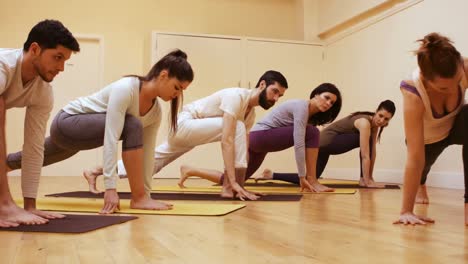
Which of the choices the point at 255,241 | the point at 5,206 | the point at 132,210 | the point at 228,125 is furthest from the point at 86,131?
the point at 255,241

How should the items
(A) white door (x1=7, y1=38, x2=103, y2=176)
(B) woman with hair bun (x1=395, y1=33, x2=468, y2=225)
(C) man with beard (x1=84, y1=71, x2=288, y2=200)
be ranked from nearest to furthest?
1. (B) woman with hair bun (x1=395, y1=33, x2=468, y2=225)
2. (C) man with beard (x1=84, y1=71, x2=288, y2=200)
3. (A) white door (x1=7, y1=38, x2=103, y2=176)

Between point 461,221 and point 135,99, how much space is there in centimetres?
148

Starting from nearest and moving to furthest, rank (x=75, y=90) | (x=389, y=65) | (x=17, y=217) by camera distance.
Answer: (x=17, y=217)
(x=389, y=65)
(x=75, y=90)

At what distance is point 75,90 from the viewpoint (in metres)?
6.34

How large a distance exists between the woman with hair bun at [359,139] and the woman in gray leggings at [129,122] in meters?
2.20

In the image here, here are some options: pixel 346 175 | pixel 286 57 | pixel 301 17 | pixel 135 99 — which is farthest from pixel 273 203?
pixel 301 17

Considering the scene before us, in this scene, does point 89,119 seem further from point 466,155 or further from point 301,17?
point 301,17

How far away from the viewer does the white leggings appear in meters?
3.04

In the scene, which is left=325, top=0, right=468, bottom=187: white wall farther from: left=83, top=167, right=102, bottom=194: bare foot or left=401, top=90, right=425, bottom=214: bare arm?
left=83, top=167, right=102, bottom=194: bare foot

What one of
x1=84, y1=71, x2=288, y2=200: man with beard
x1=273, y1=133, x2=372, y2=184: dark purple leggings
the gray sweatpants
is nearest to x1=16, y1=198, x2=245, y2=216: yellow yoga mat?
the gray sweatpants

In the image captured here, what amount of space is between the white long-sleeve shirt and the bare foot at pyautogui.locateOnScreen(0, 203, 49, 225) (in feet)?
1.31

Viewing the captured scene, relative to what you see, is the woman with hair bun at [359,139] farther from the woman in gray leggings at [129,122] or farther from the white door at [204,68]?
the woman in gray leggings at [129,122]

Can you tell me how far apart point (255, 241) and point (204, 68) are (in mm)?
4885

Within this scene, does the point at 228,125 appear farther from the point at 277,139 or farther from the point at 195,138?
the point at 277,139
